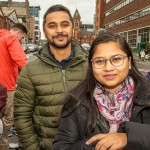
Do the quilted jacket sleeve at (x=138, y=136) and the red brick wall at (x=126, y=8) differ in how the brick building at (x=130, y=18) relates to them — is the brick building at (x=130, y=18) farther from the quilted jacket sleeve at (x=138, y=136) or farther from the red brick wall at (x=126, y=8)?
the quilted jacket sleeve at (x=138, y=136)

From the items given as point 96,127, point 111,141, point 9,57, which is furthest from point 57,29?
point 9,57

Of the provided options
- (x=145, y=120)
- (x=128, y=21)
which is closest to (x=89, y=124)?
(x=145, y=120)

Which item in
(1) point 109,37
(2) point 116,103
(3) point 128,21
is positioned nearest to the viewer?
(2) point 116,103

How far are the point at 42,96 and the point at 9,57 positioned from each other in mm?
2254

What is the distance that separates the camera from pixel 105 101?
196cm

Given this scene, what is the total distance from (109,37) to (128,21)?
5563 cm

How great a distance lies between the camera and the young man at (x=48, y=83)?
9.14ft

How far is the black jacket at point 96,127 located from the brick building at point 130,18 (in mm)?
33045

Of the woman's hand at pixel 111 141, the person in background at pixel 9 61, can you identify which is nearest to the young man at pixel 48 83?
the woman's hand at pixel 111 141

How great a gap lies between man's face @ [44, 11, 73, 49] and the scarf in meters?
0.95

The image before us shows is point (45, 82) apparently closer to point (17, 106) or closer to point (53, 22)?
point (17, 106)

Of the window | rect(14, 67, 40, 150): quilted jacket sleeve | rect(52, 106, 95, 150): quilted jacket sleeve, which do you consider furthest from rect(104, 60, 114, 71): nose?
the window

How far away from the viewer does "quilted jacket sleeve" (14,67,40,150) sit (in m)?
2.80

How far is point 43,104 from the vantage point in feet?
9.17
